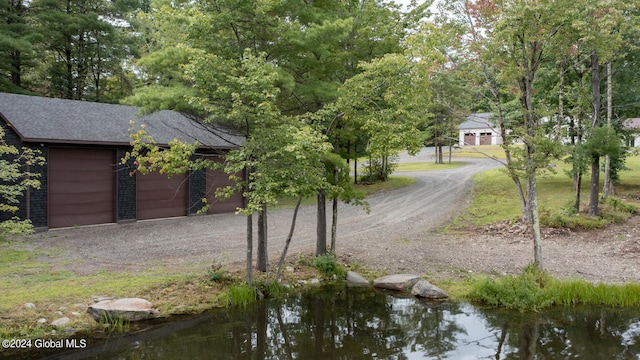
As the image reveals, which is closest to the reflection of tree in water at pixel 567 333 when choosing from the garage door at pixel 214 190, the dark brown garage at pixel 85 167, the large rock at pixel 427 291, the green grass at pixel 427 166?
the large rock at pixel 427 291

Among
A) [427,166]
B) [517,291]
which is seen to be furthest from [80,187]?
[427,166]

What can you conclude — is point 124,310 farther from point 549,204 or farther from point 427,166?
point 427,166

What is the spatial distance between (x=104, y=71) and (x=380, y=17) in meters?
22.6

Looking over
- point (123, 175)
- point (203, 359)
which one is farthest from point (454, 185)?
point (203, 359)

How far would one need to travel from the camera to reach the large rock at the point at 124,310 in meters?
6.98

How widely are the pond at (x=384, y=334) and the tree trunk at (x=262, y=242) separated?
3.94 feet

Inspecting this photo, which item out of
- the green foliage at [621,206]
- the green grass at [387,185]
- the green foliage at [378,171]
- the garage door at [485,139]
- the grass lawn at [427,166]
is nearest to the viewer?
the green foliage at [621,206]

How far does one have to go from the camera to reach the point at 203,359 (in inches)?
235

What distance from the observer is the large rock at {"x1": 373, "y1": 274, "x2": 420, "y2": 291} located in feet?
30.3

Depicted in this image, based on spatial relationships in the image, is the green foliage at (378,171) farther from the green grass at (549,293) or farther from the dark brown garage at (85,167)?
the green grass at (549,293)

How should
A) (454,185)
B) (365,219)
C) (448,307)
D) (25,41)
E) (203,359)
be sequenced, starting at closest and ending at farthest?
(203,359) → (448,307) → (365,219) → (25,41) → (454,185)

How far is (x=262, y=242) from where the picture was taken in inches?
376

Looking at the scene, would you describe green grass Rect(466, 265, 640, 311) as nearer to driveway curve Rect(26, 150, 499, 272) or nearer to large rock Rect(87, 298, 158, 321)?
driveway curve Rect(26, 150, 499, 272)

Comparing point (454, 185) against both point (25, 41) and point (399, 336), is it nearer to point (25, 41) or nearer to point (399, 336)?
point (399, 336)
